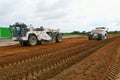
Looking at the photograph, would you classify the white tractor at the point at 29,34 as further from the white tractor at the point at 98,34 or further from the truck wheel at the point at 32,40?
the white tractor at the point at 98,34

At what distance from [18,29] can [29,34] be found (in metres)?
1.24

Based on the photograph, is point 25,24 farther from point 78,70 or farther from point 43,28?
point 78,70

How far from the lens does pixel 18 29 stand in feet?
90.2

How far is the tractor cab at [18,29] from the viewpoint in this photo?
27.3 metres

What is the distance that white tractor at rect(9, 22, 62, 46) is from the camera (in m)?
27.5

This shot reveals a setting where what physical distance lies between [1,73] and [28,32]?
631 inches

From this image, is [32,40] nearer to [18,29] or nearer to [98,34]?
[18,29]

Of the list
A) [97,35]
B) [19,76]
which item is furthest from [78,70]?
[97,35]

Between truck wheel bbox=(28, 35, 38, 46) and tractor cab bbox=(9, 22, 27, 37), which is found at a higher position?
tractor cab bbox=(9, 22, 27, 37)

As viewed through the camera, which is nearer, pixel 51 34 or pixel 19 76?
pixel 19 76

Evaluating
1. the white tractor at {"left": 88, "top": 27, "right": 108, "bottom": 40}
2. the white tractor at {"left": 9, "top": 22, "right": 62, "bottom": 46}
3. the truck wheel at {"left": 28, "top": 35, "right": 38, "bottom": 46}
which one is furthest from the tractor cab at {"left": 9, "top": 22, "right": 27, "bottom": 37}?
the white tractor at {"left": 88, "top": 27, "right": 108, "bottom": 40}

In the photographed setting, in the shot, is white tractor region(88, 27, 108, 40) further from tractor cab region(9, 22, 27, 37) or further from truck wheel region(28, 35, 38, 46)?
tractor cab region(9, 22, 27, 37)

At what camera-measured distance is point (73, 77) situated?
10570 mm

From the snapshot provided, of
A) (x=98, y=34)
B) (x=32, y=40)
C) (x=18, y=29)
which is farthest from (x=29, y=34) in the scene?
(x=98, y=34)
